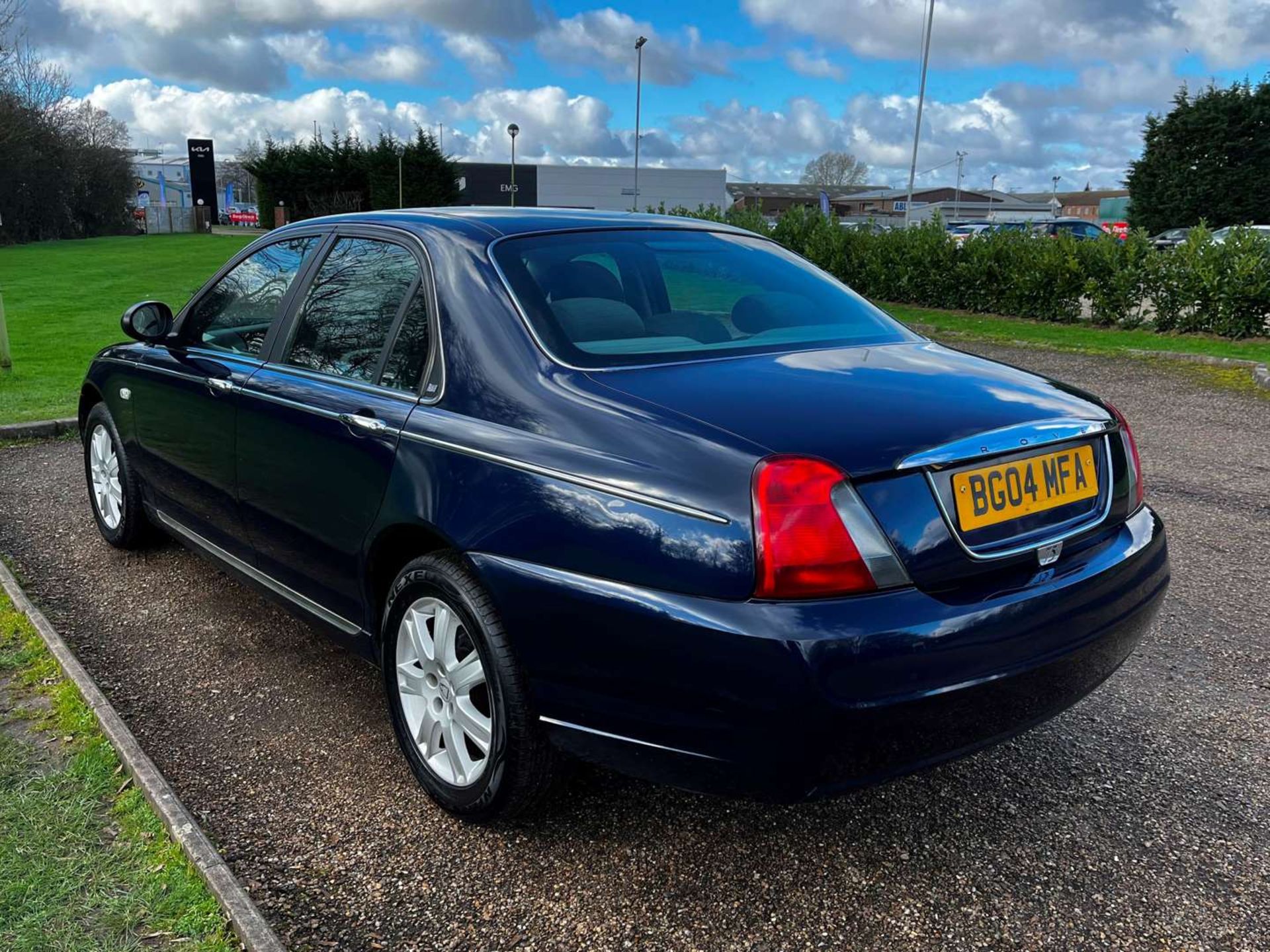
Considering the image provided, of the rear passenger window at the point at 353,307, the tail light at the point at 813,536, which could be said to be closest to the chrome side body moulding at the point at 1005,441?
the tail light at the point at 813,536

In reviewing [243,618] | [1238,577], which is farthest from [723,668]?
[1238,577]

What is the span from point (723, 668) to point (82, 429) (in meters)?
4.31

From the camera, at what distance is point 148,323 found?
428 centimetres

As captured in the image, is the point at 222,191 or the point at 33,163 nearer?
the point at 33,163

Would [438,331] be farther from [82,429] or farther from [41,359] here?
[41,359]

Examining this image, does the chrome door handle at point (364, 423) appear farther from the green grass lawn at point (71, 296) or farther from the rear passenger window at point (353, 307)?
the green grass lawn at point (71, 296)

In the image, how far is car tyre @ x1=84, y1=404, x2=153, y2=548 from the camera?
4664 mm

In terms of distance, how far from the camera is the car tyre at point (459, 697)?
2457mm

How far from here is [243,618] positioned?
421 centimetres

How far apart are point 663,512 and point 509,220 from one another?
1422 millimetres

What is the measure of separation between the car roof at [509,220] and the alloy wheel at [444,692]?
1.16 m

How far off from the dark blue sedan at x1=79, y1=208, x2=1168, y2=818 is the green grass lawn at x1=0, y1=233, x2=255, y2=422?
21.1 ft

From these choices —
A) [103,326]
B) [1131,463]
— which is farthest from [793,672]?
[103,326]

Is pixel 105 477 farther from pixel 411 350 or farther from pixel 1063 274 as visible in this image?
pixel 1063 274
